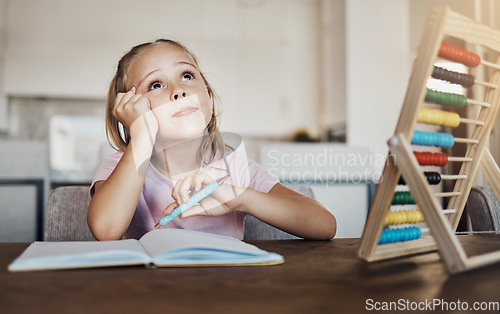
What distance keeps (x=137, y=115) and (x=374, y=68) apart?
3.50m

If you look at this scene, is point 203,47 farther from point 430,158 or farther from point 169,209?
point 430,158

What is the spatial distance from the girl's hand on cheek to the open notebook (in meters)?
0.35

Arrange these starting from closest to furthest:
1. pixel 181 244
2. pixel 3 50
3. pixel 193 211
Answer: pixel 181 244 < pixel 193 211 < pixel 3 50

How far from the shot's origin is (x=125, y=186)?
0.86 m

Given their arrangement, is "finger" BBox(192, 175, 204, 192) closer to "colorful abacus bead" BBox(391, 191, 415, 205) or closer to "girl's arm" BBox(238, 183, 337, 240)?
"girl's arm" BBox(238, 183, 337, 240)

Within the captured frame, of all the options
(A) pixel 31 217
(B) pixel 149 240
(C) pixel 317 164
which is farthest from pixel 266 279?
(A) pixel 31 217

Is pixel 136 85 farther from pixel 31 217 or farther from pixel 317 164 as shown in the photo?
pixel 31 217

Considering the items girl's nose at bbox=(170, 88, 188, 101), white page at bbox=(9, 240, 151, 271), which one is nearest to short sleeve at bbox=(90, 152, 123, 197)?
girl's nose at bbox=(170, 88, 188, 101)

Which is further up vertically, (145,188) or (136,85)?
(136,85)

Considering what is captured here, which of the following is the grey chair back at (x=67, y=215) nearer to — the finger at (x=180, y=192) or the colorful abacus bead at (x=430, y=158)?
the finger at (x=180, y=192)

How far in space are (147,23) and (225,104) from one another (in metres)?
1.18

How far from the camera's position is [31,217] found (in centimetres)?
204

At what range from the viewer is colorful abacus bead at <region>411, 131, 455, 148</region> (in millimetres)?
610

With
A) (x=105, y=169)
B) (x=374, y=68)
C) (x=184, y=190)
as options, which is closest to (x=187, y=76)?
(x=105, y=169)
